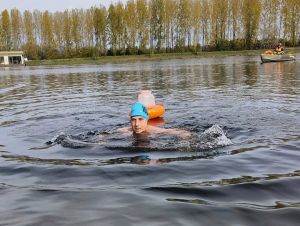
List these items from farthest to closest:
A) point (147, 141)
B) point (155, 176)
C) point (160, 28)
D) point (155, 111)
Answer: point (160, 28), point (155, 111), point (147, 141), point (155, 176)

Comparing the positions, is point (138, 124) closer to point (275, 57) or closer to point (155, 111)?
point (155, 111)

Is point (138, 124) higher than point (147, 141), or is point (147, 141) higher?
point (138, 124)

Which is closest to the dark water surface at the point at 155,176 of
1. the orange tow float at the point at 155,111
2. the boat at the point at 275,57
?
the orange tow float at the point at 155,111

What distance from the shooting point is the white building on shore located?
237 feet

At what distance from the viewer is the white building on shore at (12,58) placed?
7212 centimetres

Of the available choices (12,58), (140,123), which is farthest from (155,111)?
(12,58)

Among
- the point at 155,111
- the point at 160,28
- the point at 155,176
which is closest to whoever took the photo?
the point at 155,176

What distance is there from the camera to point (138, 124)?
770 cm

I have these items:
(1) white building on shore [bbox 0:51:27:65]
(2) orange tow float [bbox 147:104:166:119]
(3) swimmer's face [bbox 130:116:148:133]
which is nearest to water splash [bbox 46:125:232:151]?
(3) swimmer's face [bbox 130:116:148:133]

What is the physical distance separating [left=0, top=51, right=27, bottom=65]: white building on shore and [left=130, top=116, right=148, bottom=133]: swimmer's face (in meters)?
68.9

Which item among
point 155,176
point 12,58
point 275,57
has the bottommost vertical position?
point 155,176

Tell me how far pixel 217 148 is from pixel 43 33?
8568 centimetres

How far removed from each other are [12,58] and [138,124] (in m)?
71.6

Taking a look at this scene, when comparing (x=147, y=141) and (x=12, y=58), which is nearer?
(x=147, y=141)
